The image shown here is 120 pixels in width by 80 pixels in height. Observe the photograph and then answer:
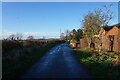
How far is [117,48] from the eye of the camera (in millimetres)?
35750

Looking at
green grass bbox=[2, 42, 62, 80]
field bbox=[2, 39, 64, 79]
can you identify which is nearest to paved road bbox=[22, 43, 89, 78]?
green grass bbox=[2, 42, 62, 80]

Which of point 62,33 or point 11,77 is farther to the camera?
point 62,33

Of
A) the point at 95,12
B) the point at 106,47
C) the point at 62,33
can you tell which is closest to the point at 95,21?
the point at 95,12

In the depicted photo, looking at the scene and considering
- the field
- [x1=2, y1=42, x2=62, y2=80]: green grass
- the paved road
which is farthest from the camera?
the field

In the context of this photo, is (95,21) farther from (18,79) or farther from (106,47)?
(18,79)

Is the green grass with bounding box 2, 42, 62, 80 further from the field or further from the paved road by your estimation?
the paved road

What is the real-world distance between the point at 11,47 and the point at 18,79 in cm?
2122

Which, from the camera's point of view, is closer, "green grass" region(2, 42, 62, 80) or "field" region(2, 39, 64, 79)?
"green grass" region(2, 42, 62, 80)

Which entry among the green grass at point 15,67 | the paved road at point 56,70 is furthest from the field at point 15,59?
the paved road at point 56,70

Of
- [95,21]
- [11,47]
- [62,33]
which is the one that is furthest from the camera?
[62,33]

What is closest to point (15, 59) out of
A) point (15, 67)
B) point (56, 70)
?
point (15, 67)

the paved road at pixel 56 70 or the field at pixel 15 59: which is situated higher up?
the field at pixel 15 59

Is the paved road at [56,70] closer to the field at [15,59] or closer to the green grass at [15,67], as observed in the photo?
the green grass at [15,67]

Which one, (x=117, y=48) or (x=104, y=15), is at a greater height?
(x=104, y=15)
